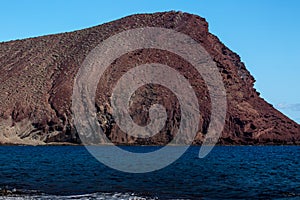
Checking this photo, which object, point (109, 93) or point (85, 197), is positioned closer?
point (85, 197)

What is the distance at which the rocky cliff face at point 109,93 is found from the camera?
97.4m

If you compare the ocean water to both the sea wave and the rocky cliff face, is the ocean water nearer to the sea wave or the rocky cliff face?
the sea wave

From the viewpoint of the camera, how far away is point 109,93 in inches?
4021

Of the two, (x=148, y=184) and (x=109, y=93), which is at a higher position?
(x=109, y=93)

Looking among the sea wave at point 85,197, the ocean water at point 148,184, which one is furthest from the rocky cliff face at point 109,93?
the sea wave at point 85,197

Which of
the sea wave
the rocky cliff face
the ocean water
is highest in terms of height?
the rocky cliff face

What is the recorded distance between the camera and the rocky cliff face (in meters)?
97.4

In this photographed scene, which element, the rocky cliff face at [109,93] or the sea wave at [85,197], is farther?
the rocky cliff face at [109,93]

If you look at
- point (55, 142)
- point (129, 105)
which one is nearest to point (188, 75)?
point (129, 105)

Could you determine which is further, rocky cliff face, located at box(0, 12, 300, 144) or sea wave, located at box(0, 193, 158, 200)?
rocky cliff face, located at box(0, 12, 300, 144)

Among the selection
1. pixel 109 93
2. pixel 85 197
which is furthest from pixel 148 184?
pixel 109 93

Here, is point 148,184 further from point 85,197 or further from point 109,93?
point 109,93

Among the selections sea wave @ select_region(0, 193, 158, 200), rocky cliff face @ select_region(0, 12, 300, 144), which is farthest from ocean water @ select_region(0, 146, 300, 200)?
rocky cliff face @ select_region(0, 12, 300, 144)

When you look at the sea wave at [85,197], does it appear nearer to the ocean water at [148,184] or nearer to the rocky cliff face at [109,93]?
the ocean water at [148,184]
